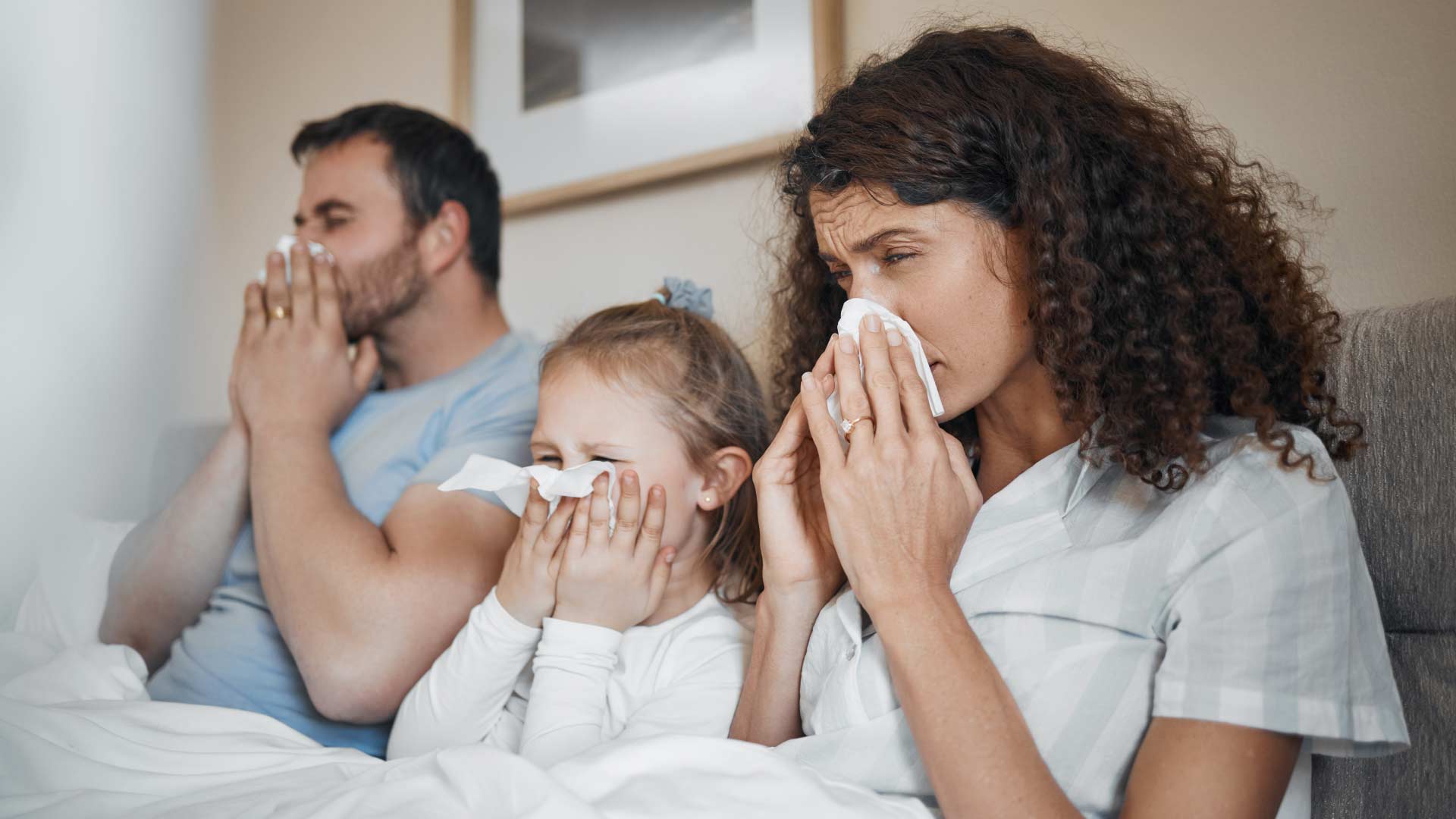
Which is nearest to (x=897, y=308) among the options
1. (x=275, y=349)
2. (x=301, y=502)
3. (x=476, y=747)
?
(x=476, y=747)

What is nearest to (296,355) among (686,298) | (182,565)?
(182,565)

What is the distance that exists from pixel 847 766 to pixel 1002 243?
541 mm

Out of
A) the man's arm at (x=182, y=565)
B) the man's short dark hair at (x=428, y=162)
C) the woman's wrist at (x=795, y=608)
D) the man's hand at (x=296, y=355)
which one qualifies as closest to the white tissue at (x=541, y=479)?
the woman's wrist at (x=795, y=608)

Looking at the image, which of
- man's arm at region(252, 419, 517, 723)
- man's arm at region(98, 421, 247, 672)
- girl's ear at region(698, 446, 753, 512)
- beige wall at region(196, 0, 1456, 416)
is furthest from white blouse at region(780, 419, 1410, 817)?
man's arm at region(98, 421, 247, 672)

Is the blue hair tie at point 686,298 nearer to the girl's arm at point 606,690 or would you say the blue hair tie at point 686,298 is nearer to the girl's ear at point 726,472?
the girl's ear at point 726,472

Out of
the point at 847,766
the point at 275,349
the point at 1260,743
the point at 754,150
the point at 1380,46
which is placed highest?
the point at 1380,46

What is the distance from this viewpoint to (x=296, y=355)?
166 centimetres

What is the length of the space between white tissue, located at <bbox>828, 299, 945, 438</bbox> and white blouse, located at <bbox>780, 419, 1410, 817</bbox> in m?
0.13

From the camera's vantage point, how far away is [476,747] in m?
Result: 0.89

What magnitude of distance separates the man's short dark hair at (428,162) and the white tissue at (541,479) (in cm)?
74

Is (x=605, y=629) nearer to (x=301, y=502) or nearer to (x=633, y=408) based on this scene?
(x=633, y=408)

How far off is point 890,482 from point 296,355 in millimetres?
1114

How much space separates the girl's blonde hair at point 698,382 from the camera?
1.34 metres

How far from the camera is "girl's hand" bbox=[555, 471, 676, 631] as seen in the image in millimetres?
1231
